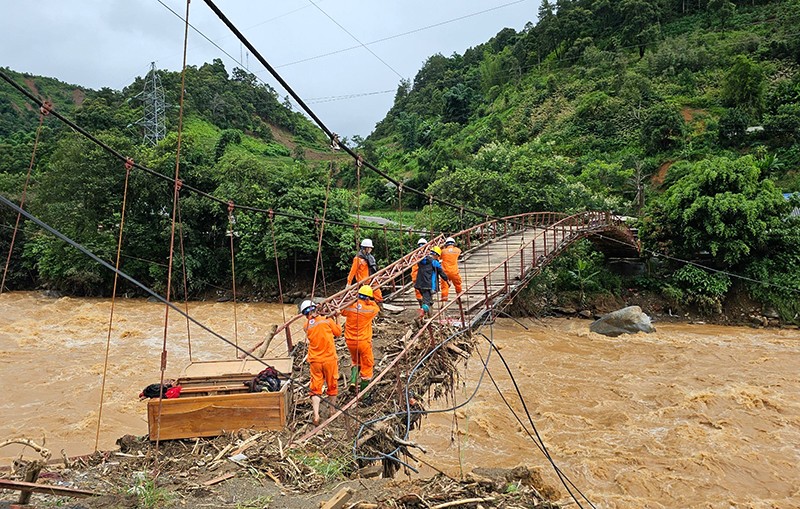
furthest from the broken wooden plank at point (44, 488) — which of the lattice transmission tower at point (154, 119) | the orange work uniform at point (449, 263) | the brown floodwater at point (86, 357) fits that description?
the lattice transmission tower at point (154, 119)

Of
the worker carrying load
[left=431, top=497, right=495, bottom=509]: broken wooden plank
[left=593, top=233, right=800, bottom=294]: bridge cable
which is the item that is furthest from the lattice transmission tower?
[left=431, top=497, right=495, bottom=509]: broken wooden plank

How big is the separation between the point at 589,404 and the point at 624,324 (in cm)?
541

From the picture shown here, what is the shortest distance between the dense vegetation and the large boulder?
2548mm

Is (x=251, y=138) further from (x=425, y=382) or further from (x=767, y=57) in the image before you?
(x=425, y=382)

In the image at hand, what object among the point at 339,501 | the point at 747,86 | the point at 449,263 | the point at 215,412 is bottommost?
the point at 339,501

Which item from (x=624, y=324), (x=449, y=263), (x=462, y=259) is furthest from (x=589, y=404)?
(x=624, y=324)

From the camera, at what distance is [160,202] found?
19.5 metres

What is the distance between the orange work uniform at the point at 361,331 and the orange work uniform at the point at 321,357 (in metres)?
0.47

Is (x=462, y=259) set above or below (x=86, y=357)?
above

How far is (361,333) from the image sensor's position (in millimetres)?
5207

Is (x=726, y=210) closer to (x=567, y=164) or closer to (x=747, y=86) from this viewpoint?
(x=567, y=164)

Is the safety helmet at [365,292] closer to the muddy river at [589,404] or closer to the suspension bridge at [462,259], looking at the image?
the suspension bridge at [462,259]

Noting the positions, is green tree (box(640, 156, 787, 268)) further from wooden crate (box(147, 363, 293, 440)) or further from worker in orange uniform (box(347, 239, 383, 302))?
wooden crate (box(147, 363, 293, 440))

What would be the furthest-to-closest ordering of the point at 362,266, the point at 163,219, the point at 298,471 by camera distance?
the point at 163,219
the point at 362,266
the point at 298,471
